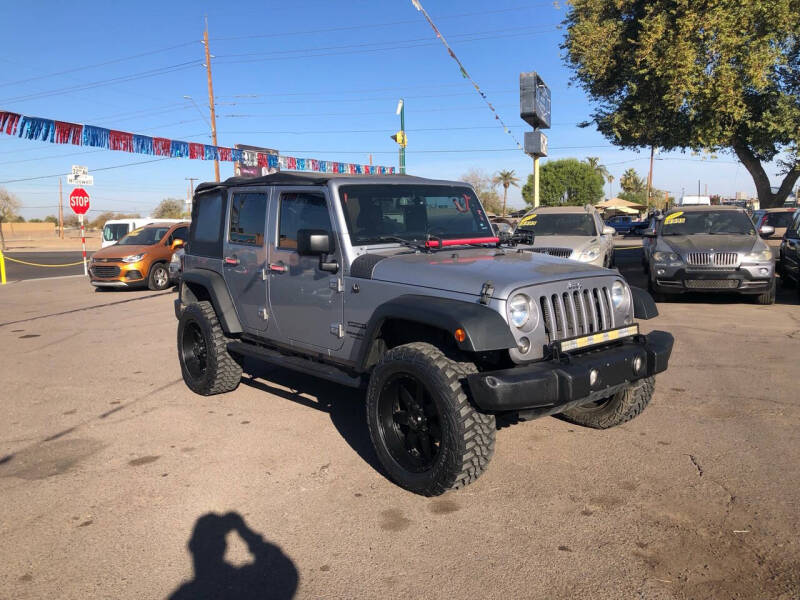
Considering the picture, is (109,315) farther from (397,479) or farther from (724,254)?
(724,254)

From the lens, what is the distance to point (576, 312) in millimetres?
3812

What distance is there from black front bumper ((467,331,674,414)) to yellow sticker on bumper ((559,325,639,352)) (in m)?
0.06

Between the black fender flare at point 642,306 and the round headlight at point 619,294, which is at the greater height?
the round headlight at point 619,294

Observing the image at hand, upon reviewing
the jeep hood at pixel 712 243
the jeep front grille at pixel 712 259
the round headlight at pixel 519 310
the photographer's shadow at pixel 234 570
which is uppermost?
the jeep hood at pixel 712 243

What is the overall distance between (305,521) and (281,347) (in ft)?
6.11

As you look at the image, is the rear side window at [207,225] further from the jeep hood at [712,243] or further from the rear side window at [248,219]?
the jeep hood at [712,243]

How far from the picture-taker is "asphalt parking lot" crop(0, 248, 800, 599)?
2.89 m

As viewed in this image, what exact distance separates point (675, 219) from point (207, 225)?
8.59 meters

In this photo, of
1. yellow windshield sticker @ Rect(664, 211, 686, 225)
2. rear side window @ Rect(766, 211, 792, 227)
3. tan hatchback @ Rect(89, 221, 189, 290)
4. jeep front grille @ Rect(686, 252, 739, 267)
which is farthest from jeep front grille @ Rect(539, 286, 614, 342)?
rear side window @ Rect(766, 211, 792, 227)

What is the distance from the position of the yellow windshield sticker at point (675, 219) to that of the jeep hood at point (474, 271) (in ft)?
25.7

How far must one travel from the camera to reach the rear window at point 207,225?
581 cm

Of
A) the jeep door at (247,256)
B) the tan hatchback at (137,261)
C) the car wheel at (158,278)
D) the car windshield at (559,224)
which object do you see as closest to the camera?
the jeep door at (247,256)

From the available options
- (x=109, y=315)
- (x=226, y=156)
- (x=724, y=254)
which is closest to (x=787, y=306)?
(x=724, y=254)

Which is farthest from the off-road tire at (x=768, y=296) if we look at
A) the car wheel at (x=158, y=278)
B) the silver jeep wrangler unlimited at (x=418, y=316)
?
the car wheel at (x=158, y=278)
